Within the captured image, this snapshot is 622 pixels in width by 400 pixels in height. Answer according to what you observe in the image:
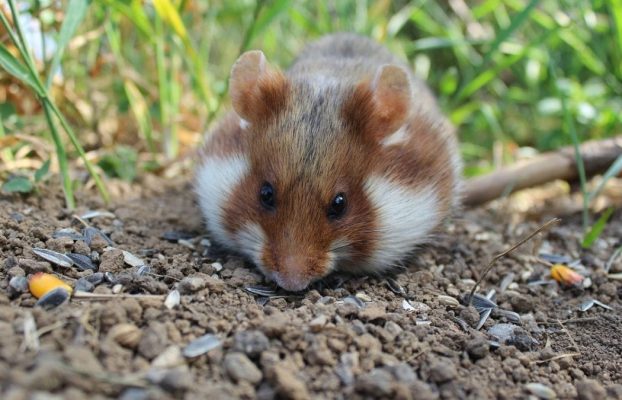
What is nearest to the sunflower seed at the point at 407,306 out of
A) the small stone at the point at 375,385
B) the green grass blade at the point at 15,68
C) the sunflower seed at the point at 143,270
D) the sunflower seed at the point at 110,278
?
the small stone at the point at 375,385

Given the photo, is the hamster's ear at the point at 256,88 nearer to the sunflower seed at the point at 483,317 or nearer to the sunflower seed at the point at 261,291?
the sunflower seed at the point at 261,291

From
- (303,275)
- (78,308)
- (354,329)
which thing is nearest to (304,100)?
(303,275)

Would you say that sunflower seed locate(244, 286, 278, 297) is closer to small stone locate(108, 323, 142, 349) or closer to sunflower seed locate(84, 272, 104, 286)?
sunflower seed locate(84, 272, 104, 286)

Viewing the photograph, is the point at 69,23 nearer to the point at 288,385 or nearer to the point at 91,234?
the point at 91,234

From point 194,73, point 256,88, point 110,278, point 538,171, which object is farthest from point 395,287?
point 194,73

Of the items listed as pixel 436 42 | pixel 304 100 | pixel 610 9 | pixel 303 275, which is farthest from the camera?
pixel 436 42

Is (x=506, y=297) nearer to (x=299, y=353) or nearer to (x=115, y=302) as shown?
(x=299, y=353)

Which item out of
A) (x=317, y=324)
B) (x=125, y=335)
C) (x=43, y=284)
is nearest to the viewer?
(x=125, y=335)
